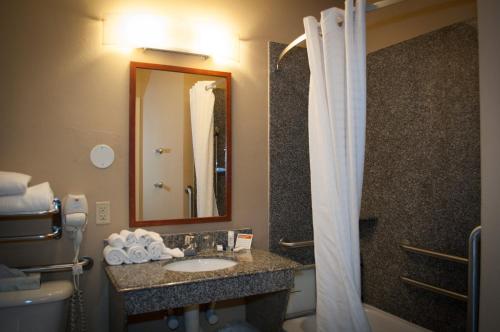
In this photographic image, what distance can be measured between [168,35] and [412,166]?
5.29ft

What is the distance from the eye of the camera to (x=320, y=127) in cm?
152

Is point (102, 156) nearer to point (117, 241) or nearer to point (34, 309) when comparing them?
point (117, 241)

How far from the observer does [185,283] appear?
1.42m

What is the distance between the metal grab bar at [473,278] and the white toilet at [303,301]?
1.17 metres

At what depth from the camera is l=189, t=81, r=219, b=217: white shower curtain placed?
1990mm

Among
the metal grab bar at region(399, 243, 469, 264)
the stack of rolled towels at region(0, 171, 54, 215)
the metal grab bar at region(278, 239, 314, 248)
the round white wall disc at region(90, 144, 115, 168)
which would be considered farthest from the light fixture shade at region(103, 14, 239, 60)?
the metal grab bar at region(399, 243, 469, 264)

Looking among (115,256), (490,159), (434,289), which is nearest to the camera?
(490,159)

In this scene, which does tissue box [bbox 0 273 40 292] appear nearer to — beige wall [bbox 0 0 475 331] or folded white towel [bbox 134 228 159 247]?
beige wall [bbox 0 0 475 331]

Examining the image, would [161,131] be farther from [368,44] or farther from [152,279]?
[368,44]

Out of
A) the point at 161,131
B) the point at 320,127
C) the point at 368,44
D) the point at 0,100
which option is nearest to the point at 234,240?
the point at 161,131

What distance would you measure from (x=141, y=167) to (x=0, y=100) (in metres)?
0.70

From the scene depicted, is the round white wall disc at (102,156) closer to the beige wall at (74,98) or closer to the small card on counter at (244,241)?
the beige wall at (74,98)

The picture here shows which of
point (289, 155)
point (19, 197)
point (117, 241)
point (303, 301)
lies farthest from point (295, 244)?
point (19, 197)

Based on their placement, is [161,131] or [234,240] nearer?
[161,131]
